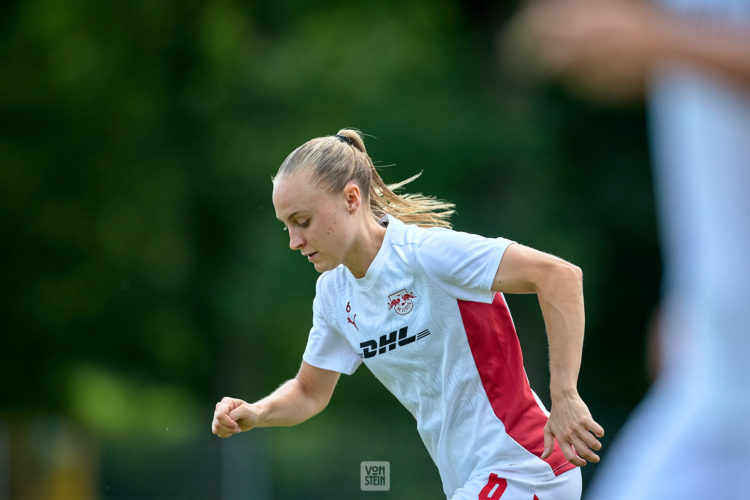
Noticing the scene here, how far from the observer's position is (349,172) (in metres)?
4.57

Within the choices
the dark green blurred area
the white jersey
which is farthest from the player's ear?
the dark green blurred area

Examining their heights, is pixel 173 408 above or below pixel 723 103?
above

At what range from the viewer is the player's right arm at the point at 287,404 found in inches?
181

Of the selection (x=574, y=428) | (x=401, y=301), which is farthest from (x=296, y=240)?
(x=574, y=428)

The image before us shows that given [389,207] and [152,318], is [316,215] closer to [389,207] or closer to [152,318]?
[389,207]

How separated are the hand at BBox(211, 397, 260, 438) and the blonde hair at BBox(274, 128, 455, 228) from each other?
3.23 ft

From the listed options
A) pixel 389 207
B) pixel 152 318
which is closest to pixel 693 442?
pixel 389 207

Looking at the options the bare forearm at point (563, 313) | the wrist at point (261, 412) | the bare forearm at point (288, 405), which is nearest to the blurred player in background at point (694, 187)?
the bare forearm at point (563, 313)

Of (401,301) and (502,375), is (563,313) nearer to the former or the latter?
(502,375)

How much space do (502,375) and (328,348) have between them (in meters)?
0.93

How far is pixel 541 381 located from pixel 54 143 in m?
9.47

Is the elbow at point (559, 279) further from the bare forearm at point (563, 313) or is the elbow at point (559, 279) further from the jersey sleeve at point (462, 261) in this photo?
the jersey sleeve at point (462, 261)

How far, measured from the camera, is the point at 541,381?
17.1m

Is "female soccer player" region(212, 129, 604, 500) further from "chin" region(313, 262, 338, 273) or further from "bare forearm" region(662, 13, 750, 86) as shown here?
"bare forearm" region(662, 13, 750, 86)
